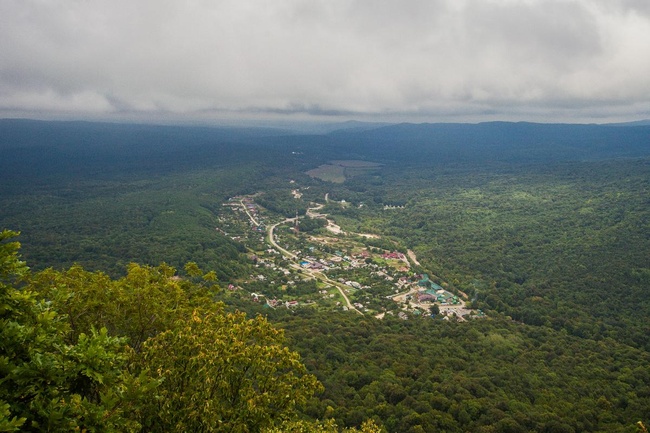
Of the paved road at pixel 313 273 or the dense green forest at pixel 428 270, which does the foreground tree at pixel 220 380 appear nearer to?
the dense green forest at pixel 428 270

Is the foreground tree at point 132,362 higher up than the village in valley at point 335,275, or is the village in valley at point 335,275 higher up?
the foreground tree at point 132,362

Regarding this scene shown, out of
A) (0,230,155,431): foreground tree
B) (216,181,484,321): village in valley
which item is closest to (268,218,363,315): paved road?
(216,181,484,321): village in valley

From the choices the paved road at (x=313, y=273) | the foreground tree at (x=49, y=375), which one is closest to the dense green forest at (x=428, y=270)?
the foreground tree at (x=49, y=375)

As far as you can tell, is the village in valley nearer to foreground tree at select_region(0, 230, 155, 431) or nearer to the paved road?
the paved road

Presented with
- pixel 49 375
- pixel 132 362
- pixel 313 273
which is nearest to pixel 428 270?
pixel 313 273

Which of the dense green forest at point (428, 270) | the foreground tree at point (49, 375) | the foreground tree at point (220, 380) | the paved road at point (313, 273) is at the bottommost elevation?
the paved road at point (313, 273)

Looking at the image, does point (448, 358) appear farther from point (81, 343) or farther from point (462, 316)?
point (81, 343)

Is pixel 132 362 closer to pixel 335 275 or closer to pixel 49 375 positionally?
pixel 49 375
